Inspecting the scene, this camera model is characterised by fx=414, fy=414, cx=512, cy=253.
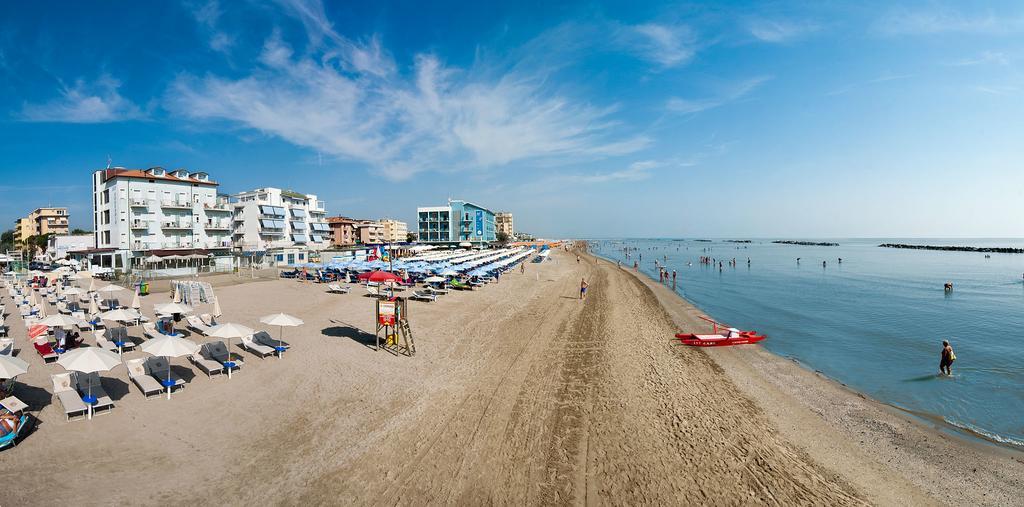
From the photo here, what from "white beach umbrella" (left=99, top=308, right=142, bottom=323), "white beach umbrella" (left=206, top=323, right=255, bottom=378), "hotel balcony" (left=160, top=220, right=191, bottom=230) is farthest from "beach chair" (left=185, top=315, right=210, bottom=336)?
"hotel balcony" (left=160, top=220, right=191, bottom=230)

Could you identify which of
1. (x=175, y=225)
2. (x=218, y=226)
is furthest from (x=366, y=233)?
(x=175, y=225)

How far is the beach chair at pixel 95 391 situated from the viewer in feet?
29.1

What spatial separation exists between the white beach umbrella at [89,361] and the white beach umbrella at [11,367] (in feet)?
1.73

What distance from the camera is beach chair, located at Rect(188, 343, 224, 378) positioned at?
11.3 meters

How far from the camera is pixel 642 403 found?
1057 centimetres

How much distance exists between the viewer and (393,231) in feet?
409

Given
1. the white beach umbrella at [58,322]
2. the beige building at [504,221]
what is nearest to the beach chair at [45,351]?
the white beach umbrella at [58,322]

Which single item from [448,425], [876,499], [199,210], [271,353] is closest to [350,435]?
[448,425]

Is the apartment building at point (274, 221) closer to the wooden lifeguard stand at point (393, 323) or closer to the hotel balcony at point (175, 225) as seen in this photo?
the hotel balcony at point (175, 225)

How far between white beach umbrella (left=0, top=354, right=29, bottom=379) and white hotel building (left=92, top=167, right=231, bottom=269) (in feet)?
130

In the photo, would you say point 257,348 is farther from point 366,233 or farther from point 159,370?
point 366,233

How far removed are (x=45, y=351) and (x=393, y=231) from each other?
114 metres

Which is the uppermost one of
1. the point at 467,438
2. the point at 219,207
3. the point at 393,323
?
the point at 219,207

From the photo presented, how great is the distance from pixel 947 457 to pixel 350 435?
12.6 m
